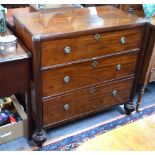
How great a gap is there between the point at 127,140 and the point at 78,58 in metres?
A: 0.73

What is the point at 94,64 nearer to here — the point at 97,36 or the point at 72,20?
the point at 97,36

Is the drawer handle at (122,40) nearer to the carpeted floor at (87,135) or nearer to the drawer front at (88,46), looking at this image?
the drawer front at (88,46)

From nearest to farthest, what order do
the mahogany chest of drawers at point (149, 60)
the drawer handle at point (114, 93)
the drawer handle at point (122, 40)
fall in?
the drawer handle at point (122, 40) → the mahogany chest of drawers at point (149, 60) → the drawer handle at point (114, 93)

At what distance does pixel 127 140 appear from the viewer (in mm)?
691

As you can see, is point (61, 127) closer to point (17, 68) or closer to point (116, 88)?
point (116, 88)

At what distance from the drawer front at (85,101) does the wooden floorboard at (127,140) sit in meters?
0.75

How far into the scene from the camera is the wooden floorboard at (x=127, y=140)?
664mm

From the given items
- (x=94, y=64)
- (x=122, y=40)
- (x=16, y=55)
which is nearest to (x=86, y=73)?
(x=94, y=64)

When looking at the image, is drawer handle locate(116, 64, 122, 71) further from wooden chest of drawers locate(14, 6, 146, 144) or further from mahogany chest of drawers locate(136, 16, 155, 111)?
mahogany chest of drawers locate(136, 16, 155, 111)

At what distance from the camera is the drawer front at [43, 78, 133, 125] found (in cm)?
145

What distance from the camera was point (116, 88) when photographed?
1.66 meters

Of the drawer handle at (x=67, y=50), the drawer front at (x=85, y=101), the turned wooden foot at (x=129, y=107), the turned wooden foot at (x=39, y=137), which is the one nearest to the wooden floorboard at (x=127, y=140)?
the drawer handle at (x=67, y=50)
